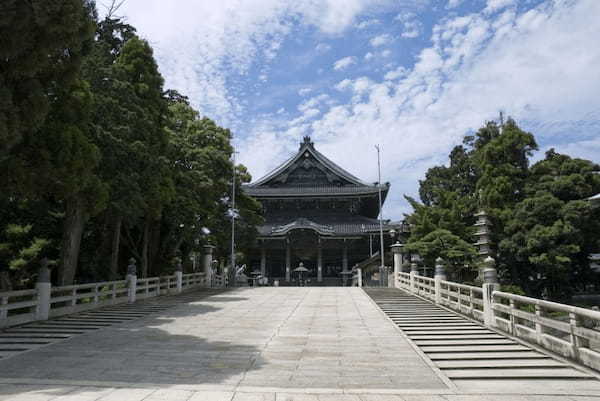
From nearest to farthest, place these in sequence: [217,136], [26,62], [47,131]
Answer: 1. [26,62]
2. [47,131]
3. [217,136]

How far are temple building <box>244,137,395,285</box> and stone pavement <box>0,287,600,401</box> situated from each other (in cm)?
2203

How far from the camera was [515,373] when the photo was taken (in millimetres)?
6297

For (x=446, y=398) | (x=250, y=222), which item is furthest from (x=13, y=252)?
(x=446, y=398)

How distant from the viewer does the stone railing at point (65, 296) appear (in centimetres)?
1052

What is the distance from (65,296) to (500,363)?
11.2 metres

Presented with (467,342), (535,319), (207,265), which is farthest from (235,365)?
(207,265)

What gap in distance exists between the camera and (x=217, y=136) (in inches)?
844

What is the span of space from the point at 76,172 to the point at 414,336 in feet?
28.7

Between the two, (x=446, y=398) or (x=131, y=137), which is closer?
(x=446, y=398)

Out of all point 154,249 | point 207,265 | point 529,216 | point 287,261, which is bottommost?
point 207,265

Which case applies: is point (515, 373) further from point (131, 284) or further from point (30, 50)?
point (131, 284)

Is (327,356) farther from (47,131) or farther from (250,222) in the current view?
(250,222)

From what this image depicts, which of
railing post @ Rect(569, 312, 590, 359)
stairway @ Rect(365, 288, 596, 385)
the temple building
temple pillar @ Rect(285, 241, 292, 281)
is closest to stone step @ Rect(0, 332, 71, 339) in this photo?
stairway @ Rect(365, 288, 596, 385)

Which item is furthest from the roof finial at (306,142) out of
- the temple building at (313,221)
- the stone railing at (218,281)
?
the stone railing at (218,281)
